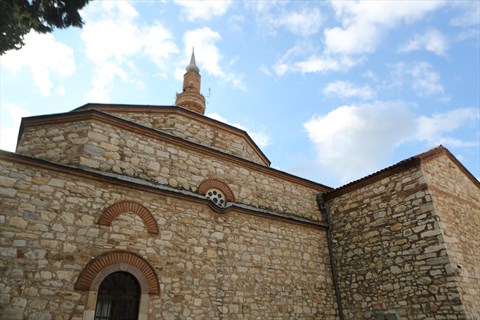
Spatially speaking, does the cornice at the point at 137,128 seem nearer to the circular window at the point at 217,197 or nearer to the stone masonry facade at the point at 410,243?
the circular window at the point at 217,197

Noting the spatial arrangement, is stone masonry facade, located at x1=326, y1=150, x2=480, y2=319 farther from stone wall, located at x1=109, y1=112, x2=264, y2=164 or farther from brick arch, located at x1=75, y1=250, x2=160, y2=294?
brick arch, located at x1=75, y1=250, x2=160, y2=294

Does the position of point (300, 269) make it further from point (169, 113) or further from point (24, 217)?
point (24, 217)

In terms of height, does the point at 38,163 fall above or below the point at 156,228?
above

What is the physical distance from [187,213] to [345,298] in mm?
5006

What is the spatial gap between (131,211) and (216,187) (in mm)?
2448

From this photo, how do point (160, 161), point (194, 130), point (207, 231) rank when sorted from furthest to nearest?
point (194, 130) → point (160, 161) → point (207, 231)

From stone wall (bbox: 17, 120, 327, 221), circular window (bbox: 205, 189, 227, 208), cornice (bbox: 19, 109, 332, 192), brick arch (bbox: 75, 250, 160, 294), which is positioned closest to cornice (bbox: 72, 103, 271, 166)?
cornice (bbox: 19, 109, 332, 192)

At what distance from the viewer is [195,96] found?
1812cm

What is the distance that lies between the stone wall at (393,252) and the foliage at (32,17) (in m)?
8.04

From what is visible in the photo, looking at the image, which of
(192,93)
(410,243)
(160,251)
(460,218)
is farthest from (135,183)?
(192,93)

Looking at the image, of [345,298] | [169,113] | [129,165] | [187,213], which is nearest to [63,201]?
[129,165]

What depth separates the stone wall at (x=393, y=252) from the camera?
7293mm

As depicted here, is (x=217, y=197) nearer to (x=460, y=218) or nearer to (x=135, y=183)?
(x=135, y=183)

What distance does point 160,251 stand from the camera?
22.4 ft
